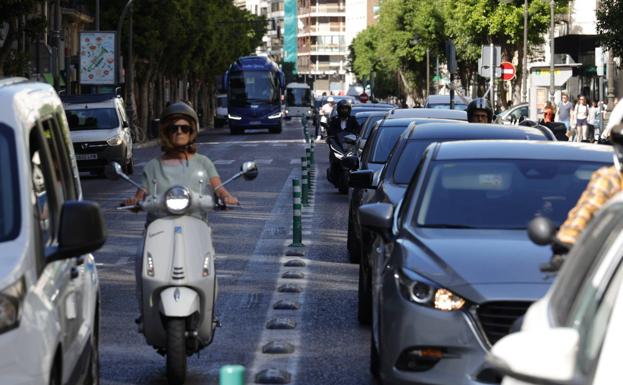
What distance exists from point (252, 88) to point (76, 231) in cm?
7739

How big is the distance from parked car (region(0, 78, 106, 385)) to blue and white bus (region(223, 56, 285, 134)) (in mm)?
75189

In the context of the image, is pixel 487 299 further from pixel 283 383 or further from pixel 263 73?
pixel 263 73

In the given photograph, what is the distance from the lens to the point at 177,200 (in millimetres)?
10023

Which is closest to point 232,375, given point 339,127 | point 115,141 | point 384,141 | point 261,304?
point 261,304

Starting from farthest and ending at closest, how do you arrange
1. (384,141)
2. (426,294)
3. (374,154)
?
(384,141), (374,154), (426,294)

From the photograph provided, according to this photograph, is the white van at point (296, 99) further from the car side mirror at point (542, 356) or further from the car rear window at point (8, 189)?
the car side mirror at point (542, 356)

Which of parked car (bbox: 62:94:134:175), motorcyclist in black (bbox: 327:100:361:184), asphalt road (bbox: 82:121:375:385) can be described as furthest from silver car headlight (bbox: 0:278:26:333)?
parked car (bbox: 62:94:134:175)

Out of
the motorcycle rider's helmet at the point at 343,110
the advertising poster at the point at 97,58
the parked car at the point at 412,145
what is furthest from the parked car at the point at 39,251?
the advertising poster at the point at 97,58

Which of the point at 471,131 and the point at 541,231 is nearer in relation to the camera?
the point at 541,231

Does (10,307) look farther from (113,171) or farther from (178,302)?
(113,171)

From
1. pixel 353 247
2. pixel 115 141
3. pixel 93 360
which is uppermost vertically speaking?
pixel 93 360

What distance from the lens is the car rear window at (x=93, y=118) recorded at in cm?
3950

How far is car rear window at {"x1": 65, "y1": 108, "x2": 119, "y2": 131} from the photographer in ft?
130

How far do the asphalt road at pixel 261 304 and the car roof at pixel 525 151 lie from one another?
144 centimetres
